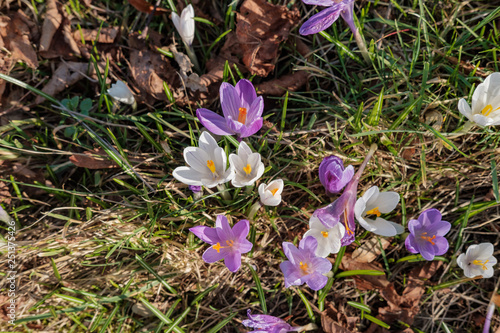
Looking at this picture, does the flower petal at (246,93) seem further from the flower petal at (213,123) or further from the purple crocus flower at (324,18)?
the purple crocus flower at (324,18)

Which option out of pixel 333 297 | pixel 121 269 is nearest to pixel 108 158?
pixel 121 269

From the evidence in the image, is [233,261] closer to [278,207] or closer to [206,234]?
[206,234]

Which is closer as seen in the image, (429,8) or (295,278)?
(295,278)

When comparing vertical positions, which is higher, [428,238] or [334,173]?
[334,173]

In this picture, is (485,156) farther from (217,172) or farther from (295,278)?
(217,172)

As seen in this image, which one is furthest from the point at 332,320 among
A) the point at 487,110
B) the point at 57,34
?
the point at 57,34
